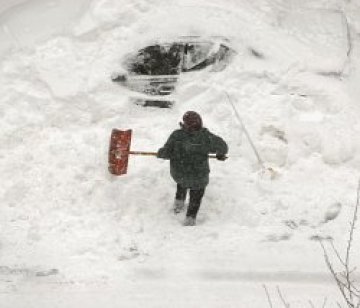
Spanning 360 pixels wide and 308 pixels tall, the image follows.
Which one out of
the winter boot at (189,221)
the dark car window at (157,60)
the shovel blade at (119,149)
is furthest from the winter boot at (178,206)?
the dark car window at (157,60)

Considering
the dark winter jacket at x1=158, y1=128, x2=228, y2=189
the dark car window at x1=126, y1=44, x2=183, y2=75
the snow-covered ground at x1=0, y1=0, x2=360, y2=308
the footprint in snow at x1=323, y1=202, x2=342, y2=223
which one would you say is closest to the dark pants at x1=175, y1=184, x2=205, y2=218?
the dark winter jacket at x1=158, y1=128, x2=228, y2=189

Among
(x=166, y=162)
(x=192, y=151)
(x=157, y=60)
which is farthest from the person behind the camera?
(x=157, y=60)

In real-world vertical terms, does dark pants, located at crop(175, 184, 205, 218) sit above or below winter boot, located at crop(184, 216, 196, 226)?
above

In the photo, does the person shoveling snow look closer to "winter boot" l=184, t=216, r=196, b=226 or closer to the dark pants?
the dark pants

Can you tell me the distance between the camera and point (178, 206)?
8570mm

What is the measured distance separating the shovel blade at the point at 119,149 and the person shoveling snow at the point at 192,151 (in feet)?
1.93

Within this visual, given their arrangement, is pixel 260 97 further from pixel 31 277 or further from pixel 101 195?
pixel 31 277

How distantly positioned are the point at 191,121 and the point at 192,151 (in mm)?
355

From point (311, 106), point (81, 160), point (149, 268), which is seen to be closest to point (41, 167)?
point (81, 160)

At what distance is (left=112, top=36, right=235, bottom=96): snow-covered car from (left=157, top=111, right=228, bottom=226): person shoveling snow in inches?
87.0

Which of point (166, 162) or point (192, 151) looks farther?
point (166, 162)

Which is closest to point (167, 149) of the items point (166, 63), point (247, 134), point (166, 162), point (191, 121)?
point (191, 121)

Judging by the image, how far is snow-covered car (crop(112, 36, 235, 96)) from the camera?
995 cm

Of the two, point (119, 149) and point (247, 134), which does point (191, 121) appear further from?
point (247, 134)
